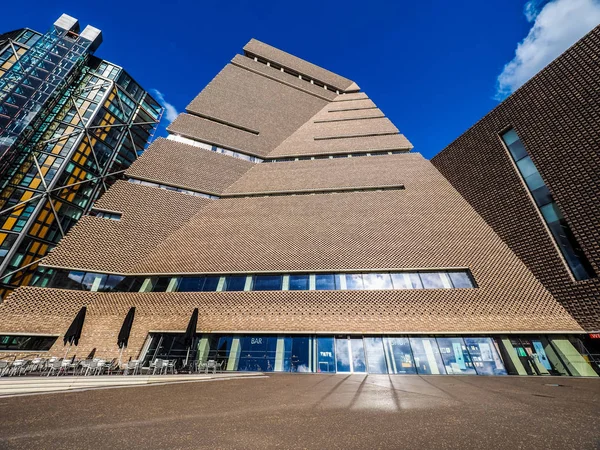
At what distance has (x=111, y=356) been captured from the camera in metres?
11.2

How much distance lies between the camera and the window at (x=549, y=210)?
1029cm

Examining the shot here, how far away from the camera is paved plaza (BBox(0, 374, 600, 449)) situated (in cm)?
227

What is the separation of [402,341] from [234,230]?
11.0 m

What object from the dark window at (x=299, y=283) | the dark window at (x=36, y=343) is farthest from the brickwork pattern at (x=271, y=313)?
the dark window at (x=36, y=343)

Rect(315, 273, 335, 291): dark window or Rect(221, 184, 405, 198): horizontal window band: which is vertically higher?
Rect(221, 184, 405, 198): horizontal window band

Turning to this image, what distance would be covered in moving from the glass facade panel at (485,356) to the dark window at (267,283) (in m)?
8.82

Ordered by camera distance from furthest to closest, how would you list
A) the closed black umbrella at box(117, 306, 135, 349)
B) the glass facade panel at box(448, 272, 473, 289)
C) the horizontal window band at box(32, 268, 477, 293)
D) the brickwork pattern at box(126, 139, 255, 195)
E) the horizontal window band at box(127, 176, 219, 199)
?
the brickwork pattern at box(126, 139, 255, 195), the horizontal window band at box(127, 176, 219, 199), the horizontal window band at box(32, 268, 477, 293), the glass facade panel at box(448, 272, 473, 289), the closed black umbrella at box(117, 306, 135, 349)

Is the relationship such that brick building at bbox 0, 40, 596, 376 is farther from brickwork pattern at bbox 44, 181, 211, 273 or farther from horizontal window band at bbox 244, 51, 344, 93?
horizontal window band at bbox 244, 51, 344, 93

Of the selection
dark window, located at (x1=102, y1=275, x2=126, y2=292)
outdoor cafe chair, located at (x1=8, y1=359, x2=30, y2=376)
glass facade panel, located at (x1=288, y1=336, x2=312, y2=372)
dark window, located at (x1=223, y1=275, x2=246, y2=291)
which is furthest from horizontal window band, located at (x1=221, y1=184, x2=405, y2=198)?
outdoor cafe chair, located at (x1=8, y1=359, x2=30, y2=376)

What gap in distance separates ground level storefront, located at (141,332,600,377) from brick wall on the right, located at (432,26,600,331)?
1.85 m

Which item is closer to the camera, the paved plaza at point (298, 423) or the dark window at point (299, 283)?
the paved plaza at point (298, 423)

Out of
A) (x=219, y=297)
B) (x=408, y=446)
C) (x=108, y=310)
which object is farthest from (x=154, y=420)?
(x=108, y=310)

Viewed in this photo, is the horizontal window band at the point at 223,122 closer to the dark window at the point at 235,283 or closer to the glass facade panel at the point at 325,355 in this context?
the dark window at the point at 235,283

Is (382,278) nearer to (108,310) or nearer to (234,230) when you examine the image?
(234,230)
